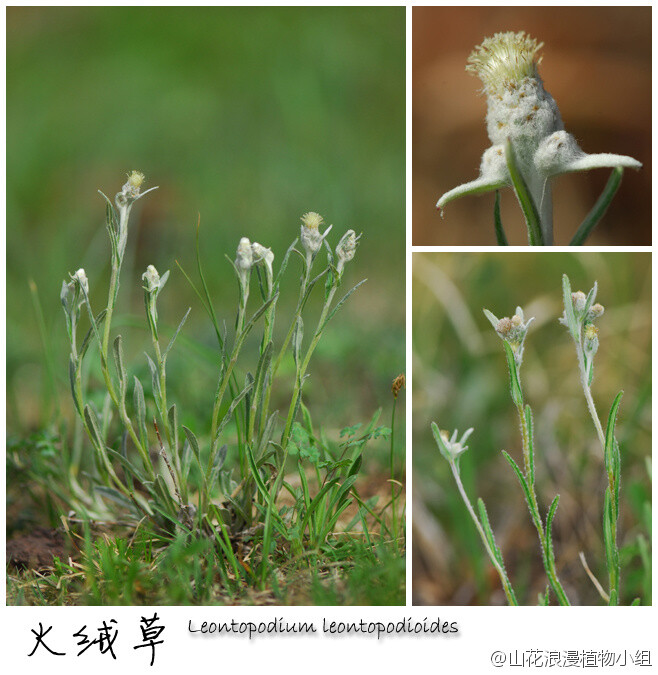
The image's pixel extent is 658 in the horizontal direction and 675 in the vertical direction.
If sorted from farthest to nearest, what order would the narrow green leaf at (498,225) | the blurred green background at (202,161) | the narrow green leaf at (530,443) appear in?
the blurred green background at (202,161), the narrow green leaf at (498,225), the narrow green leaf at (530,443)

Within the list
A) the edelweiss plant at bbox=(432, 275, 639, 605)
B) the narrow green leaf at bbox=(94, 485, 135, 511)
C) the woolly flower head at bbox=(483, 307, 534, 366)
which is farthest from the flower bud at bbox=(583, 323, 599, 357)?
the narrow green leaf at bbox=(94, 485, 135, 511)

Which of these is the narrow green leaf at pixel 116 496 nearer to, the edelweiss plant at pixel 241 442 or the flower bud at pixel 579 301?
the edelweiss plant at pixel 241 442

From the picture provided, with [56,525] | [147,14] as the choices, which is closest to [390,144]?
[147,14]

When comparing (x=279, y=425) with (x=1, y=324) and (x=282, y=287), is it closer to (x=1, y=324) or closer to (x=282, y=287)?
(x=282, y=287)

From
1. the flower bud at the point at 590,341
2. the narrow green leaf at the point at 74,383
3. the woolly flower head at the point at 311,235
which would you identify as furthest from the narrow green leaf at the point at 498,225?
the narrow green leaf at the point at 74,383

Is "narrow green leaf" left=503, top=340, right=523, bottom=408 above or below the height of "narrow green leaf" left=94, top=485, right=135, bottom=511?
above

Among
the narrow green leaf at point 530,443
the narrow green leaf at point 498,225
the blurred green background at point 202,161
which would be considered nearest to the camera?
the narrow green leaf at point 530,443

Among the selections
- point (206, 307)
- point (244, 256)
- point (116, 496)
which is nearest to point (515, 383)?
point (244, 256)

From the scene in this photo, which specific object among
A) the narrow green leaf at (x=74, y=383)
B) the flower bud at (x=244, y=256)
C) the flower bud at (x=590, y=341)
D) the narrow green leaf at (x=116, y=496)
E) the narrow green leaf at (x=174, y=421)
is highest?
the flower bud at (x=244, y=256)

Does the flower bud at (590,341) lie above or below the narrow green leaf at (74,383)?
above

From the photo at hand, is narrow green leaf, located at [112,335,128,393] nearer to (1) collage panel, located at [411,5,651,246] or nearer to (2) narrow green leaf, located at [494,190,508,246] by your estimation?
(1) collage panel, located at [411,5,651,246]
